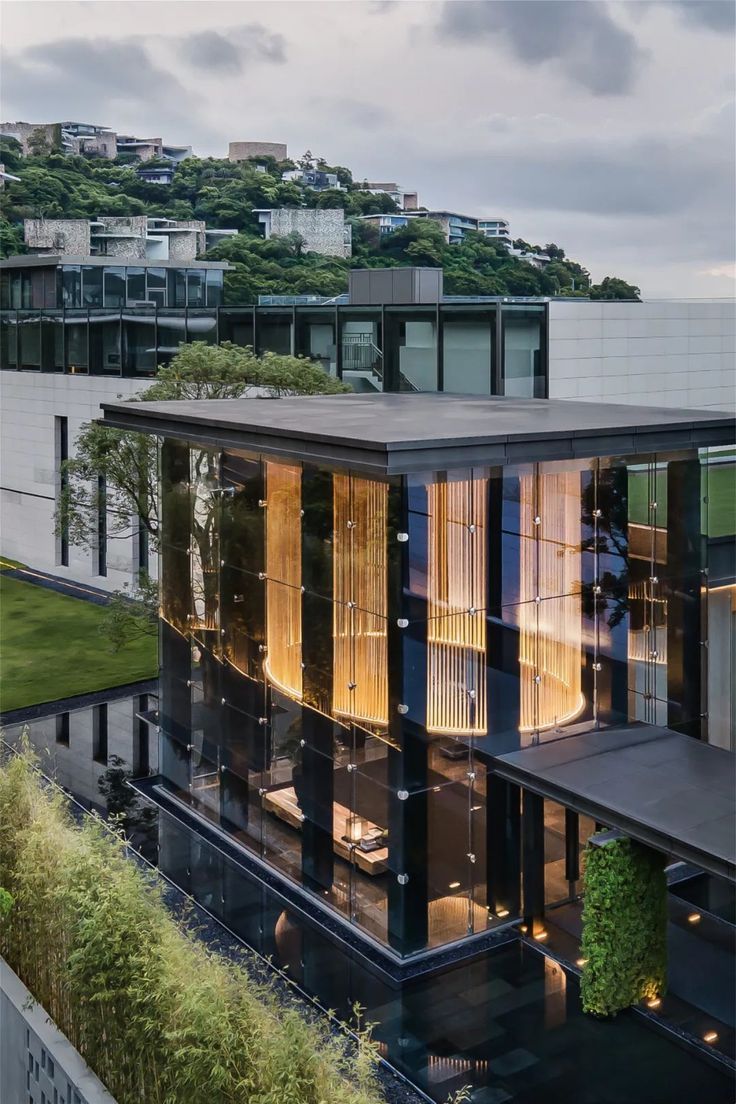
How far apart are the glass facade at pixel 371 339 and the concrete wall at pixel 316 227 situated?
30.2 metres

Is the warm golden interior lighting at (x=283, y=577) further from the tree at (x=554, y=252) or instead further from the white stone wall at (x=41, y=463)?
the tree at (x=554, y=252)

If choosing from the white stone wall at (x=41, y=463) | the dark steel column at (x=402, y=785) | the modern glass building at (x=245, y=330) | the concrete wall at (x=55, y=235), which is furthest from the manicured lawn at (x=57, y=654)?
the concrete wall at (x=55, y=235)

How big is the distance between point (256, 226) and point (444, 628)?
58802 mm

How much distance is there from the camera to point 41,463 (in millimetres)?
28859

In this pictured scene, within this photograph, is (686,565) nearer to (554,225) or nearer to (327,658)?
(327,658)

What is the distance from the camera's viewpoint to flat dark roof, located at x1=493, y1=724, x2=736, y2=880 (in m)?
9.01

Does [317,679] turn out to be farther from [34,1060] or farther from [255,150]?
[255,150]

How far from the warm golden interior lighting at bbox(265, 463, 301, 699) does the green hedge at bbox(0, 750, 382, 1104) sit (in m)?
2.90

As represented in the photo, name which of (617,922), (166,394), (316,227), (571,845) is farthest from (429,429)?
(316,227)

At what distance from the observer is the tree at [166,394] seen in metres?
17.8

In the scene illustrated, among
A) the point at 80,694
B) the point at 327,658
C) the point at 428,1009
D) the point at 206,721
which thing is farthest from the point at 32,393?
the point at 428,1009

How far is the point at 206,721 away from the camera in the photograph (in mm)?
13898

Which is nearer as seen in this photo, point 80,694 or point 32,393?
point 80,694

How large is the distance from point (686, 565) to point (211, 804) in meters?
6.01
